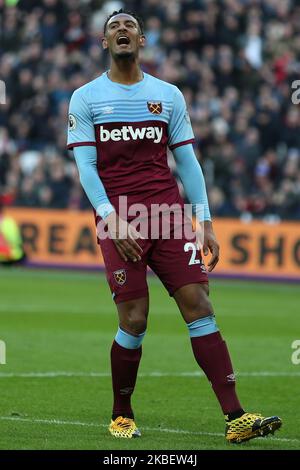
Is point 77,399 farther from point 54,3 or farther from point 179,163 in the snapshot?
point 54,3

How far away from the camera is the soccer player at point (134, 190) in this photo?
775cm

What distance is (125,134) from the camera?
786 cm

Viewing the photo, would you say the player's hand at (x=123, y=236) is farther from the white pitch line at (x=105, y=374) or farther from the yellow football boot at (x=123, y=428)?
the white pitch line at (x=105, y=374)

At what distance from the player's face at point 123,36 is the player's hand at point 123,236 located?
1004mm

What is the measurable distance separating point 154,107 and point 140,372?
3.80m

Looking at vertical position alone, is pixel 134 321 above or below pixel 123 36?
below

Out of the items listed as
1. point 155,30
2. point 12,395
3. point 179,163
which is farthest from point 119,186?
point 155,30

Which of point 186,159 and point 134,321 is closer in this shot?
point 134,321

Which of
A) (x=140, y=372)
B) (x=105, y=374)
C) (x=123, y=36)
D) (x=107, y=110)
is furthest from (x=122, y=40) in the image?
(x=140, y=372)

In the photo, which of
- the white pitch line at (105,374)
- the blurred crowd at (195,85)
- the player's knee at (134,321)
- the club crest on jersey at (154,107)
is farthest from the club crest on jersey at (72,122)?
the blurred crowd at (195,85)

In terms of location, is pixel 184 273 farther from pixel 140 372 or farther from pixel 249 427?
pixel 140 372

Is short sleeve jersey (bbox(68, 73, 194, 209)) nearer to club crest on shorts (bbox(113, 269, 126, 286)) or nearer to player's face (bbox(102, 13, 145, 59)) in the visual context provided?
player's face (bbox(102, 13, 145, 59))

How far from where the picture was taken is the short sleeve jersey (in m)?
7.86

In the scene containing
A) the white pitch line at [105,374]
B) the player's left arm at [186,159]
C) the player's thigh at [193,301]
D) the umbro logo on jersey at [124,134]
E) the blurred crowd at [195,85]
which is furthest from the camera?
the blurred crowd at [195,85]
